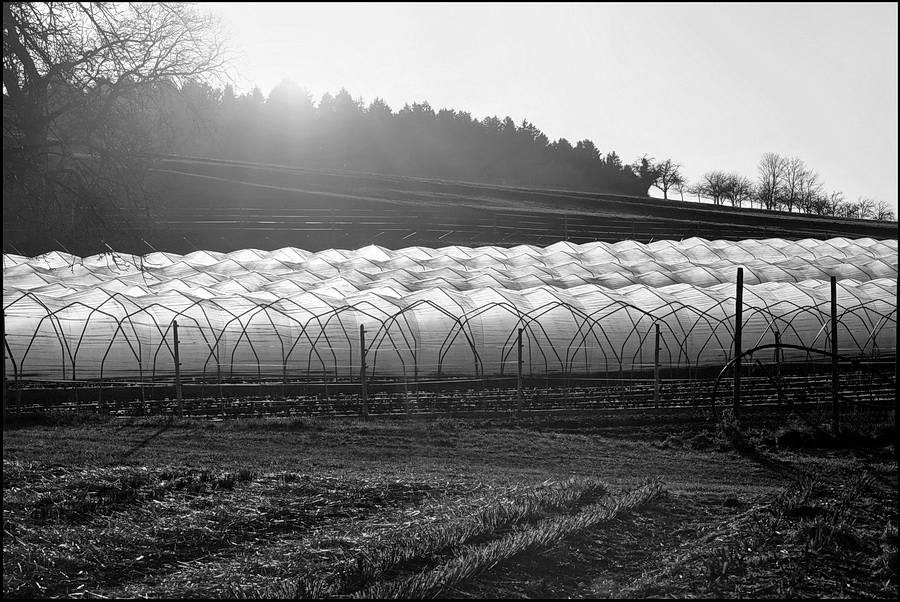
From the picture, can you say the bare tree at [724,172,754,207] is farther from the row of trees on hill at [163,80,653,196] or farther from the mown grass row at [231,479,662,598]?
the mown grass row at [231,479,662,598]

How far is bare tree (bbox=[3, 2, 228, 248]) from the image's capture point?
9914mm

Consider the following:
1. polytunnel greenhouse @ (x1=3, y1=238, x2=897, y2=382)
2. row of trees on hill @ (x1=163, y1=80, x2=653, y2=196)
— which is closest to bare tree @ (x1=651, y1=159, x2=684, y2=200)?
row of trees on hill @ (x1=163, y1=80, x2=653, y2=196)

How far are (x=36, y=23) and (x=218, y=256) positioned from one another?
27.8 metres

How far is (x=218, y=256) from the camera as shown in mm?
37125

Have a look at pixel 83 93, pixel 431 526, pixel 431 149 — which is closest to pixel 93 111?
pixel 83 93

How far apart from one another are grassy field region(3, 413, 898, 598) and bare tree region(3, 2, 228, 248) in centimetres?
369

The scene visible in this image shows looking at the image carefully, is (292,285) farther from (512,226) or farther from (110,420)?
(512,226)

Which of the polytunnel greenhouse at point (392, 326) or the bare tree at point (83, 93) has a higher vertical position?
the bare tree at point (83, 93)

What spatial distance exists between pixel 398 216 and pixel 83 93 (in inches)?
1627

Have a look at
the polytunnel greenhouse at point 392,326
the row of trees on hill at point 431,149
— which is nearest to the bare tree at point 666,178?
the row of trees on hill at point 431,149

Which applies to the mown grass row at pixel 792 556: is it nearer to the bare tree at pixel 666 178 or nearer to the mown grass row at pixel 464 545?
the mown grass row at pixel 464 545

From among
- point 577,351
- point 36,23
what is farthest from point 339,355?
point 36,23

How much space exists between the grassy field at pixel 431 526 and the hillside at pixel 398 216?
33281 millimetres

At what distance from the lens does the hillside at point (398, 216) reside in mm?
47094
